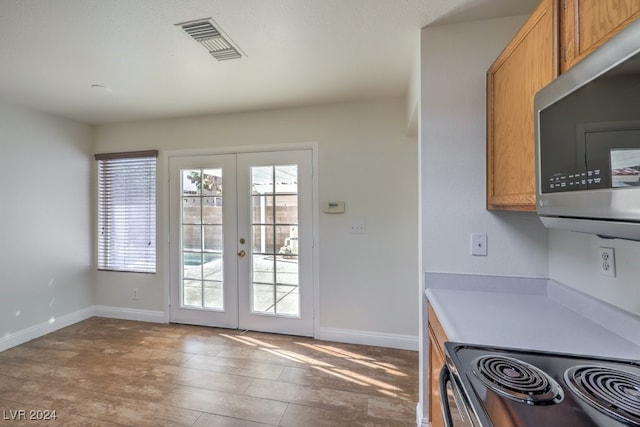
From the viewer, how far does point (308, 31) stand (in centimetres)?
182

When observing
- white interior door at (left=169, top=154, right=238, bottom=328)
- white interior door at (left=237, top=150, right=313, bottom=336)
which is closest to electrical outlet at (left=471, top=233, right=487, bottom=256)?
white interior door at (left=237, top=150, right=313, bottom=336)

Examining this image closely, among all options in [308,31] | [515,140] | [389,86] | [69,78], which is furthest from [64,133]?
[515,140]

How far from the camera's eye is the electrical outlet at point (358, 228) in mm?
2994

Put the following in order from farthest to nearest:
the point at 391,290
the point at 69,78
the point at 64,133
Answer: the point at 64,133
the point at 391,290
the point at 69,78

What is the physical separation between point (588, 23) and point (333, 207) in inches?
90.2

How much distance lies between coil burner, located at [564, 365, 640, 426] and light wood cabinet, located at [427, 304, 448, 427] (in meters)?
0.50

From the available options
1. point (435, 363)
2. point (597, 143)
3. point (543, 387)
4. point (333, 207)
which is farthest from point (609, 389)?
point (333, 207)

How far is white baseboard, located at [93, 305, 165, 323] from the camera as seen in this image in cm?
357

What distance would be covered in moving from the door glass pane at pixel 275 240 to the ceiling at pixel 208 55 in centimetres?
82

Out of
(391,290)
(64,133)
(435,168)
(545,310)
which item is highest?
(64,133)

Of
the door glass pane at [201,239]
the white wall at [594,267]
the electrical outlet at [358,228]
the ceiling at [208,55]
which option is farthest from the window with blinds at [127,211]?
the white wall at [594,267]

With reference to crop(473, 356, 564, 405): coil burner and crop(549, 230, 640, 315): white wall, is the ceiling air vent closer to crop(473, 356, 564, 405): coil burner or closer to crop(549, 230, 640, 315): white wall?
crop(473, 356, 564, 405): coil burner

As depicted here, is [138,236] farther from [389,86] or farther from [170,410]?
[389,86]

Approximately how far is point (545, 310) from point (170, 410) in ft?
7.81
